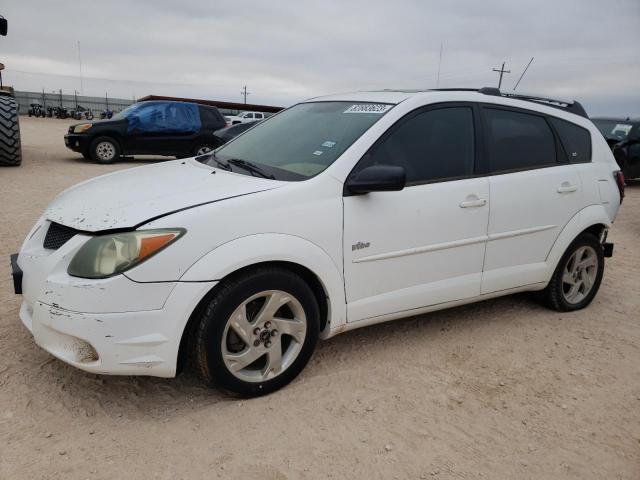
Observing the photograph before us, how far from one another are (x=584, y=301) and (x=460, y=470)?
253cm

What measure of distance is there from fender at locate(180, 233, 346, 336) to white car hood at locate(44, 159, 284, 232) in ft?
0.90

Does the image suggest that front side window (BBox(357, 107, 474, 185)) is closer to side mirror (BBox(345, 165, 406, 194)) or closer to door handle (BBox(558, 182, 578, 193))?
side mirror (BBox(345, 165, 406, 194))

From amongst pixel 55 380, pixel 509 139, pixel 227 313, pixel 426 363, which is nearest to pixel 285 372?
pixel 227 313

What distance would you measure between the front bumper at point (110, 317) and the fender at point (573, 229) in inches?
104

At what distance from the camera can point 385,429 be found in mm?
2609

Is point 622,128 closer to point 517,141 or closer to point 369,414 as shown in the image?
point 517,141

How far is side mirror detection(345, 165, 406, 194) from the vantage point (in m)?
2.83

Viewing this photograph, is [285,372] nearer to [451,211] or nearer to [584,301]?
[451,211]

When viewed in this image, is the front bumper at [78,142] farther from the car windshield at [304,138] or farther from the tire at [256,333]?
the tire at [256,333]

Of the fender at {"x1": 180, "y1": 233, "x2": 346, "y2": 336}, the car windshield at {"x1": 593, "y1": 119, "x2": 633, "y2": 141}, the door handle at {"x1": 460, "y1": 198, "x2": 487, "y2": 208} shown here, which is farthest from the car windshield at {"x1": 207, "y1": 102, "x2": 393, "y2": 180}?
the car windshield at {"x1": 593, "y1": 119, "x2": 633, "y2": 141}

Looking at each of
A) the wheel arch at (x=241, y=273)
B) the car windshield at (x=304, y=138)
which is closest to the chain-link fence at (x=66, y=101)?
the car windshield at (x=304, y=138)

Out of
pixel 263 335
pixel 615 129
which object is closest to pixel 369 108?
pixel 263 335

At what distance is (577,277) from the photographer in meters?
4.23

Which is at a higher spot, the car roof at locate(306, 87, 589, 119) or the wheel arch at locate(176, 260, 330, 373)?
the car roof at locate(306, 87, 589, 119)
